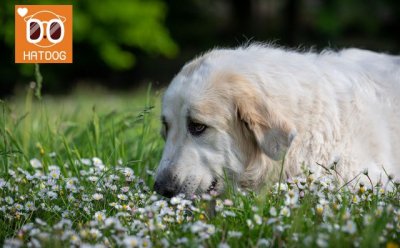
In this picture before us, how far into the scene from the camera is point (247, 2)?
2453 centimetres

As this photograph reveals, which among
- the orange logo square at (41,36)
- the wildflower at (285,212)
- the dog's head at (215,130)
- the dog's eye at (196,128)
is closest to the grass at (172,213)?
the wildflower at (285,212)

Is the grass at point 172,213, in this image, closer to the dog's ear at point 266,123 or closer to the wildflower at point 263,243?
the wildflower at point 263,243

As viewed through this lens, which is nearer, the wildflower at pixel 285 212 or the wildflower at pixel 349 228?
the wildflower at pixel 349 228

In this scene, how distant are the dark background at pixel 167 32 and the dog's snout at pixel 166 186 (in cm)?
1231

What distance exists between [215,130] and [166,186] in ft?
1.67

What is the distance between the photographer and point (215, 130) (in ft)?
13.6

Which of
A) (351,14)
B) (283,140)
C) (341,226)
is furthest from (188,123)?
(351,14)

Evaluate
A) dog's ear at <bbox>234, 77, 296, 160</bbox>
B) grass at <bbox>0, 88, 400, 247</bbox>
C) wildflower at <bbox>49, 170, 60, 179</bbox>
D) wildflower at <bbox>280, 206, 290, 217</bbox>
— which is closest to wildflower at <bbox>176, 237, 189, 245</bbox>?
grass at <bbox>0, 88, 400, 247</bbox>

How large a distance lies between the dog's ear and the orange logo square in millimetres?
2895

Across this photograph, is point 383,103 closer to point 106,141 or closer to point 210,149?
point 210,149

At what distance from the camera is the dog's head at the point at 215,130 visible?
4047 millimetres

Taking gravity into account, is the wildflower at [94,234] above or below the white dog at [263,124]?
below

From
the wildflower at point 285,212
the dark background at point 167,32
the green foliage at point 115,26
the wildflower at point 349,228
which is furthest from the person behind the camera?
the dark background at point 167,32

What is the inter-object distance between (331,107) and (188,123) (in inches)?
40.0
